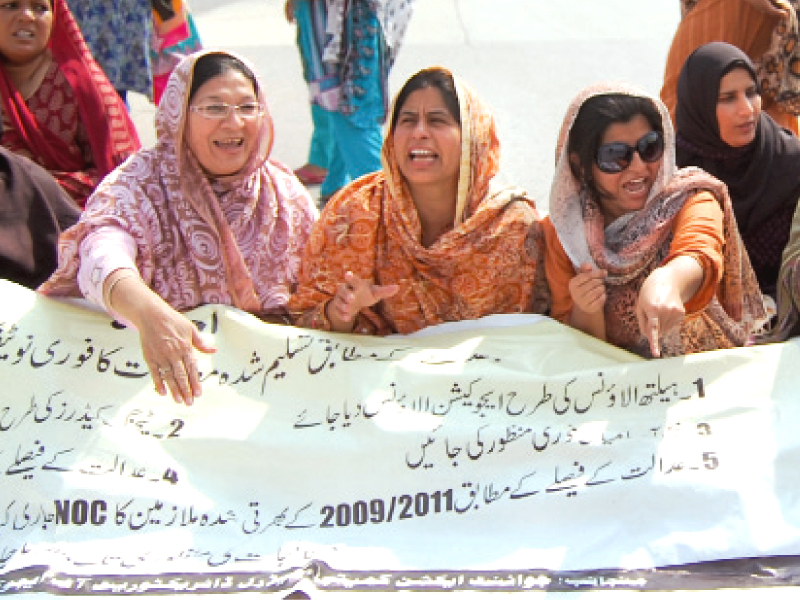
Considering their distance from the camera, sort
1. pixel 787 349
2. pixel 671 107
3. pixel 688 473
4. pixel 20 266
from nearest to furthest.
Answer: pixel 688 473 < pixel 787 349 < pixel 20 266 < pixel 671 107

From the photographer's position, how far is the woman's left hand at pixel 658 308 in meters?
2.36

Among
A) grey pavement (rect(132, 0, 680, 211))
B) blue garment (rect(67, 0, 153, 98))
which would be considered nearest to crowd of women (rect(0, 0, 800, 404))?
blue garment (rect(67, 0, 153, 98))

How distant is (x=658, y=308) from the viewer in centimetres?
237

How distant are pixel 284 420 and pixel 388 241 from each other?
534 millimetres

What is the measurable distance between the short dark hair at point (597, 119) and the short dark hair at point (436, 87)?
289 mm

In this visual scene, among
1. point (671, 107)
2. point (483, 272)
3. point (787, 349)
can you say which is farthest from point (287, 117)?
point (787, 349)

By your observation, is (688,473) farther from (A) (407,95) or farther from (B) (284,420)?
(A) (407,95)

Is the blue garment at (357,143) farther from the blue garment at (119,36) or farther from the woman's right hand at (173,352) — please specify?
the woman's right hand at (173,352)

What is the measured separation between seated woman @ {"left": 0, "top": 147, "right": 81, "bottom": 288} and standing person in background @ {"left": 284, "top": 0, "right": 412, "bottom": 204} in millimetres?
1778

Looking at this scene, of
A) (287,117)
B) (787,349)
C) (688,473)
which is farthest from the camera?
(287,117)

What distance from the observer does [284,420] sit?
2.64 m

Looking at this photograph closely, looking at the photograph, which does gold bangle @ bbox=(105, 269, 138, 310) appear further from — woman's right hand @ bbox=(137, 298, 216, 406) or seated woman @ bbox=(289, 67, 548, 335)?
seated woman @ bbox=(289, 67, 548, 335)

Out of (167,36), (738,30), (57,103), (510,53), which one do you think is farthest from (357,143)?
(510,53)

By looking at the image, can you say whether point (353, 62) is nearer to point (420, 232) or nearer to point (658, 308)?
point (420, 232)
